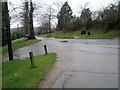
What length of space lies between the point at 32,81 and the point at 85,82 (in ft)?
6.15

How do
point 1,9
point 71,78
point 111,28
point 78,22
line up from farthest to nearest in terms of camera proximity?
point 78,22
point 111,28
point 1,9
point 71,78

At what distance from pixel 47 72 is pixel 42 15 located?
766 inches

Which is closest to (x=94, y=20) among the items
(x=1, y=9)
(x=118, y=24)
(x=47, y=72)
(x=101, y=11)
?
(x=101, y=11)

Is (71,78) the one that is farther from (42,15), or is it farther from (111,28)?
(111,28)

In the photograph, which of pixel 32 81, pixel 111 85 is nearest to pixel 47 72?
pixel 32 81

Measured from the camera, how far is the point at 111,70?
480 centimetres

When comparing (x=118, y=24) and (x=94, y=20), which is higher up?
(x=94, y=20)

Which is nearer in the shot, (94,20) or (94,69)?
(94,69)

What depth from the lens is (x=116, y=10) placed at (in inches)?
896

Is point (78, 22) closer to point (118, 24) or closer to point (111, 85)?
point (118, 24)

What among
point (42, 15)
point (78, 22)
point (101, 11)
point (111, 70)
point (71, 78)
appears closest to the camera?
point (71, 78)

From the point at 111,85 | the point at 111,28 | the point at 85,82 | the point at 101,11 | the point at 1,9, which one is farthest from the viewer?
the point at 101,11

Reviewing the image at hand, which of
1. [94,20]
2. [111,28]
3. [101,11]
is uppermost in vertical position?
[101,11]

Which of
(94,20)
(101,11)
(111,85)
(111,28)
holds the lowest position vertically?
(111,85)
